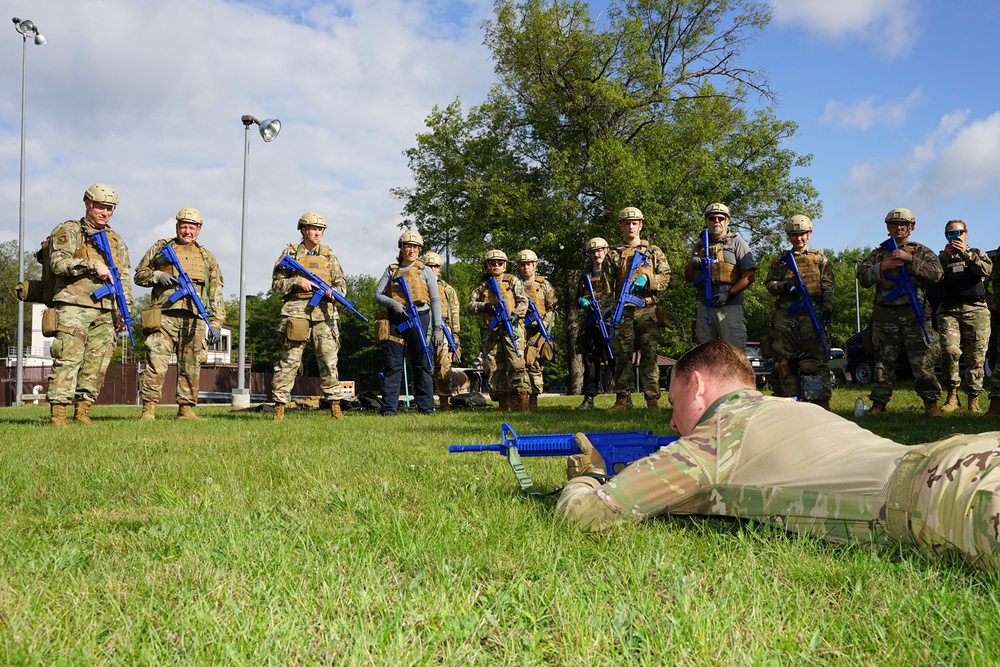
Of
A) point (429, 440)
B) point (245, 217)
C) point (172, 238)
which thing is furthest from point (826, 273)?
point (245, 217)

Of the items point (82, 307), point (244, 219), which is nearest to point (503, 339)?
point (82, 307)

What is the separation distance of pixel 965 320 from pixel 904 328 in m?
0.82

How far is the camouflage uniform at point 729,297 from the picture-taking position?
9.94m

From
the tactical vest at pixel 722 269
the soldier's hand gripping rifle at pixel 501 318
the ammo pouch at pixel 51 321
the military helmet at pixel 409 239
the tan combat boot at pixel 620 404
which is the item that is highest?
the military helmet at pixel 409 239

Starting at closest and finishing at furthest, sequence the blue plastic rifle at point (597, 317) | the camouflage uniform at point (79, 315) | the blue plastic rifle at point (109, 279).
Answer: the camouflage uniform at point (79, 315), the blue plastic rifle at point (109, 279), the blue plastic rifle at point (597, 317)

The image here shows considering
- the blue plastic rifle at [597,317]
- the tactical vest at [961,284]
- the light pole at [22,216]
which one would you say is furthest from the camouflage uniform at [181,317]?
the light pole at [22,216]

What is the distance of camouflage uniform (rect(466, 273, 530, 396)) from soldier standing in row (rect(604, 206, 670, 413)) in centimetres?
149

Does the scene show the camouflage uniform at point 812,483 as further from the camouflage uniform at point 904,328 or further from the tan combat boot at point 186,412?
the tan combat boot at point 186,412

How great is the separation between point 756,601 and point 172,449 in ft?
16.3

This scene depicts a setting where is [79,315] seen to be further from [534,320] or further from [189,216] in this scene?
[534,320]

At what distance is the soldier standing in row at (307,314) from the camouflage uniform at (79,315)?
6.38 ft

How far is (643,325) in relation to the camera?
1099 centimetres

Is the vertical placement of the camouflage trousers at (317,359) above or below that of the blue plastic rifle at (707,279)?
below

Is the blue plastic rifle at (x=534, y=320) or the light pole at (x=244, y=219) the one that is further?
the light pole at (x=244, y=219)
